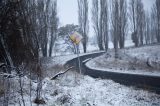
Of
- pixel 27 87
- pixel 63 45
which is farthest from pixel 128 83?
pixel 63 45

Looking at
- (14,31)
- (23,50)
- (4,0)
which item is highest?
(4,0)

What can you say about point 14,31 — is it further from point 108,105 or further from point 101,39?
point 101,39

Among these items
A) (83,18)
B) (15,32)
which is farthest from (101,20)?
(15,32)

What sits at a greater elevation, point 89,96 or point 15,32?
point 15,32

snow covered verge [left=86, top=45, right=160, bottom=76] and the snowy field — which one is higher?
the snowy field

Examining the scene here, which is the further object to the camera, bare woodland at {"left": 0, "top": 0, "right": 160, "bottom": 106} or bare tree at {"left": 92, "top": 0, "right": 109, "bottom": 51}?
bare tree at {"left": 92, "top": 0, "right": 109, "bottom": 51}

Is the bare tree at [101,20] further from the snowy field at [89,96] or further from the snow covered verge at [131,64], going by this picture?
the snowy field at [89,96]


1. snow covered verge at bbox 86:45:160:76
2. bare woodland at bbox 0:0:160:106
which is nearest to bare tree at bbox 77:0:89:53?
bare woodland at bbox 0:0:160:106

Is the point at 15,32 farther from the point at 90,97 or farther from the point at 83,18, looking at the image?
the point at 83,18

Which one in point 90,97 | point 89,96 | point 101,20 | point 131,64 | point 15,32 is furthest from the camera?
point 101,20

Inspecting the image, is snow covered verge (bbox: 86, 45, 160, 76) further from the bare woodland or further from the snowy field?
the snowy field

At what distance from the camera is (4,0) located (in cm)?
1154

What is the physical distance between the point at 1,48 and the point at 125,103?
6730 mm

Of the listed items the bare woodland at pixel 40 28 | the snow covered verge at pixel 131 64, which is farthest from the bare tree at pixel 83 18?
the snow covered verge at pixel 131 64
